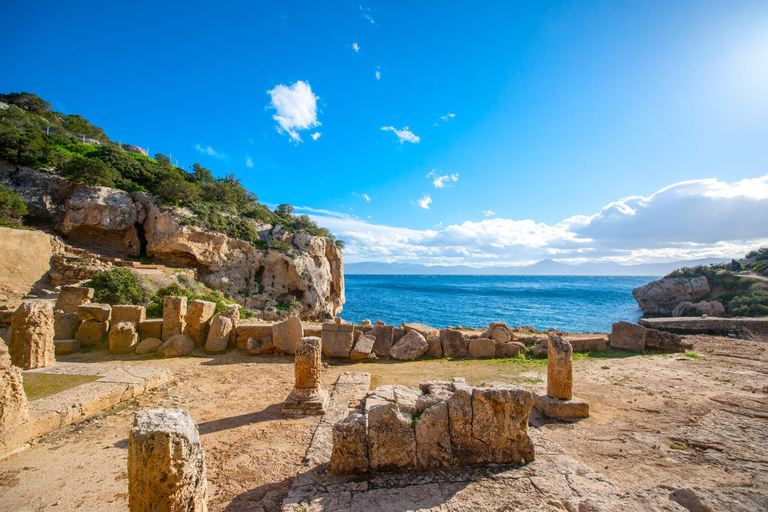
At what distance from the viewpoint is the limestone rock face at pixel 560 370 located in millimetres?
6246

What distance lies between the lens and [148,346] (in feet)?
30.0

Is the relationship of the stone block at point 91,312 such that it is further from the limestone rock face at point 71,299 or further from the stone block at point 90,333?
the limestone rock face at point 71,299

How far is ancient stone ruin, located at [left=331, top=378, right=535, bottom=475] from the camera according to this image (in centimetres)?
398

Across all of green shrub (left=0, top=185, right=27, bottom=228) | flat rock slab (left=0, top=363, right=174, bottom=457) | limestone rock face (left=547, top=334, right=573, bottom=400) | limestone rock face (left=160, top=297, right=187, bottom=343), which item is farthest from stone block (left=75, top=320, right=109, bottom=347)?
green shrub (left=0, top=185, right=27, bottom=228)

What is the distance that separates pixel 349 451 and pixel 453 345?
715cm

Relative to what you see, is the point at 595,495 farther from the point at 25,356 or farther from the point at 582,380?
the point at 25,356

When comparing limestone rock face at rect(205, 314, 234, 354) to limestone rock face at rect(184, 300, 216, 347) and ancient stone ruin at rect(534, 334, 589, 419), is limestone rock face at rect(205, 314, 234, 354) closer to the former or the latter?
limestone rock face at rect(184, 300, 216, 347)

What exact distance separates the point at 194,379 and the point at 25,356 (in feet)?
10.8

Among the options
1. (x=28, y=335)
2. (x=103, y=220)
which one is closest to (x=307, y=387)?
(x=28, y=335)

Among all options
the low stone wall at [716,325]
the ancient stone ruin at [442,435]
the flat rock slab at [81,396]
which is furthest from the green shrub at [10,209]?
the low stone wall at [716,325]

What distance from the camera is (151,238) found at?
2470 centimetres

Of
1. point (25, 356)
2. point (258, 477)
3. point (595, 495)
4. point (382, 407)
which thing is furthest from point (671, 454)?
point (25, 356)

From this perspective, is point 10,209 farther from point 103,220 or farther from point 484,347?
point 484,347

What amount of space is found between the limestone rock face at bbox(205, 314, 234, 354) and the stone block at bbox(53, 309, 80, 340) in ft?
11.9
